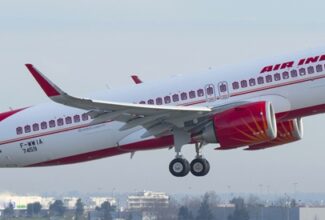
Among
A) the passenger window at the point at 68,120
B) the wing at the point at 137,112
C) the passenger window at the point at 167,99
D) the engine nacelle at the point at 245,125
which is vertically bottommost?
the engine nacelle at the point at 245,125

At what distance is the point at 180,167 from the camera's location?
64.7m

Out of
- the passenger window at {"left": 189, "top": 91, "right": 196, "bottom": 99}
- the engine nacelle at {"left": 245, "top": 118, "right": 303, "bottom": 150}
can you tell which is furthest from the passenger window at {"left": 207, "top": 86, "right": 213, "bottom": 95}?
the engine nacelle at {"left": 245, "top": 118, "right": 303, "bottom": 150}

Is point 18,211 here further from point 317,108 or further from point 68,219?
point 317,108

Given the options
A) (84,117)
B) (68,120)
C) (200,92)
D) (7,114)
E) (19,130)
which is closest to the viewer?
(200,92)

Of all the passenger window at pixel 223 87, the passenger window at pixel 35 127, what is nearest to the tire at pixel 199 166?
the passenger window at pixel 223 87

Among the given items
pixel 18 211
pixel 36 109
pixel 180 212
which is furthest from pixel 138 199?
pixel 36 109

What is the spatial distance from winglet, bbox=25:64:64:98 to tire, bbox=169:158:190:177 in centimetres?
1037

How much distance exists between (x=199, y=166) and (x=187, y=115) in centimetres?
361

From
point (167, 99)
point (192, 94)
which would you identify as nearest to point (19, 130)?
point (167, 99)

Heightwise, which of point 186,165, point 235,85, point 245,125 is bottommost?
point 186,165

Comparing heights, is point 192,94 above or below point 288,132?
above

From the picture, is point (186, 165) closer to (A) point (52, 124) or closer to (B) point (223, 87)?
(B) point (223, 87)

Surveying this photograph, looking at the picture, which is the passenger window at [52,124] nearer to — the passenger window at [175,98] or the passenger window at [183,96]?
the passenger window at [175,98]

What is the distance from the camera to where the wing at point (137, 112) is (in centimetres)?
5672
